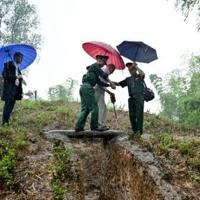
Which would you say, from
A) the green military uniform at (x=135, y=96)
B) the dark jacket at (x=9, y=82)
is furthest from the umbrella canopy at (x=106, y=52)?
the dark jacket at (x=9, y=82)

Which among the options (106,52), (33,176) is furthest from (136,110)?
(33,176)

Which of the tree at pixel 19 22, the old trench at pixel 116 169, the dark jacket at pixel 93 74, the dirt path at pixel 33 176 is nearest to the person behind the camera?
the dirt path at pixel 33 176

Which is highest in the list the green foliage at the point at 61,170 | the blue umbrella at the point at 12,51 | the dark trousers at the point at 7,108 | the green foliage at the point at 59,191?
the blue umbrella at the point at 12,51

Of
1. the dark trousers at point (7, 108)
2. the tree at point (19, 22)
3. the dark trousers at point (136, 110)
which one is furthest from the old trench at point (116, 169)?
the tree at point (19, 22)

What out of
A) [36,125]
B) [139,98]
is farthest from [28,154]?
[36,125]

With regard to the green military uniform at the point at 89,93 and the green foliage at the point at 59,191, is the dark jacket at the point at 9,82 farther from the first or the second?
the green foliage at the point at 59,191

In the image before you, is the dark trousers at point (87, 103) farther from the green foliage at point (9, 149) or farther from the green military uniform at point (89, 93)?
the green foliage at point (9, 149)

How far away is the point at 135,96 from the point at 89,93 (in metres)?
1.31

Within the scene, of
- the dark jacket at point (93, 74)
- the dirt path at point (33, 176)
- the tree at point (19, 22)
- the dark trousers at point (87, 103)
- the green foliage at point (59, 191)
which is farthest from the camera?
the tree at point (19, 22)

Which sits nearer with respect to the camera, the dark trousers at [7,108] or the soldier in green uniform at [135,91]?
the soldier in green uniform at [135,91]

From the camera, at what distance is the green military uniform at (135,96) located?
1262cm

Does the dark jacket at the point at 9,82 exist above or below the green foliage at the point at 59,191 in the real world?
above

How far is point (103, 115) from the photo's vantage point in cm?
1314

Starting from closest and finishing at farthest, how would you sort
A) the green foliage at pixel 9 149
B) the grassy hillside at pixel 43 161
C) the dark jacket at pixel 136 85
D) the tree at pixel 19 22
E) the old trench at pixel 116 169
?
the grassy hillside at pixel 43 161
the green foliage at pixel 9 149
the old trench at pixel 116 169
the dark jacket at pixel 136 85
the tree at pixel 19 22
